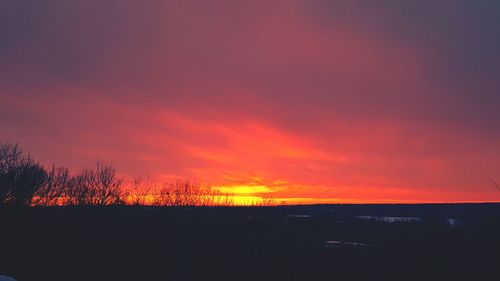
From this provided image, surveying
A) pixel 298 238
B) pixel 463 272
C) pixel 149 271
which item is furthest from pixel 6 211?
pixel 463 272

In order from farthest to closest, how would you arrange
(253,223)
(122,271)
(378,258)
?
(253,223), (378,258), (122,271)

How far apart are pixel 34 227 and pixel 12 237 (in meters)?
4.00

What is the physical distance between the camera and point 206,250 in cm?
4044

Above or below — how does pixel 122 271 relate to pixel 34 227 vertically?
below

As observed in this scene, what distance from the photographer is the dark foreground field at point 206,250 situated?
103 feet

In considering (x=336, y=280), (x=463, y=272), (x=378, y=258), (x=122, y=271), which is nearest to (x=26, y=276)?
(x=122, y=271)

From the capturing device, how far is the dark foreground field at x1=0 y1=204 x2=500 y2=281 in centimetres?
3134

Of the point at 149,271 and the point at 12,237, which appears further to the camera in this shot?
the point at 12,237

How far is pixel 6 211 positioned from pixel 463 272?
41432 millimetres

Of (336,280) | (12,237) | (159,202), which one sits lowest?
(336,280)

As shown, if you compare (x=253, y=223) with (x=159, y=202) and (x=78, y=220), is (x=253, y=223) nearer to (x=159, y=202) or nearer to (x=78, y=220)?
(x=159, y=202)

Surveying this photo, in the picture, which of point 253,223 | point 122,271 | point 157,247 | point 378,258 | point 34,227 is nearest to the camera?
point 122,271

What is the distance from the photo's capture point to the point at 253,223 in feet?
171

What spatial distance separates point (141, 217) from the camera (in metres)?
48.3
